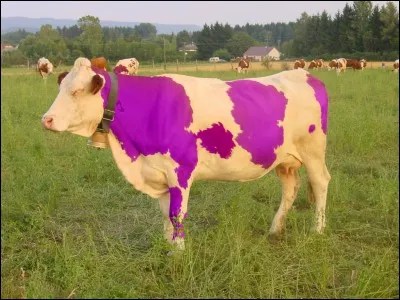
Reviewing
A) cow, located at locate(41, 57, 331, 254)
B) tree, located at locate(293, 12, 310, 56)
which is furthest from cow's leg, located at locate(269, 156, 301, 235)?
tree, located at locate(293, 12, 310, 56)

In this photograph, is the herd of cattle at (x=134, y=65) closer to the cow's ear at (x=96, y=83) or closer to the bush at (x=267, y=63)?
the cow's ear at (x=96, y=83)

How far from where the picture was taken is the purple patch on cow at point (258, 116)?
148 inches

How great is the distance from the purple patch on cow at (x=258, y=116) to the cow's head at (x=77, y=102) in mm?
1032

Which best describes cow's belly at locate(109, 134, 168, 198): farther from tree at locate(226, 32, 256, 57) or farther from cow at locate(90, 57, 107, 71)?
tree at locate(226, 32, 256, 57)

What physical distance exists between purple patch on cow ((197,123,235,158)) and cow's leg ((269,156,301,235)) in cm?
82

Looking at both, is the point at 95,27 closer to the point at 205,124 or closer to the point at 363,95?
the point at 363,95

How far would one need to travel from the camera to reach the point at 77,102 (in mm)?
3418

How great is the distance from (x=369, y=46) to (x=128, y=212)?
4528mm

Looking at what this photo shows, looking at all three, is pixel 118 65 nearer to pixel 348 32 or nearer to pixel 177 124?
pixel 348 32

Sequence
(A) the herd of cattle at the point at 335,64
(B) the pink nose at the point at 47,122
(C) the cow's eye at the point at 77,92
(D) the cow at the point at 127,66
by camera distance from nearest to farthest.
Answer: (B) the pink nose at the point at 47,122 < (C) the cow's eye at the point at 77,92 < (D) the cow at the point at 127,66 < (A) the herd of cattle at the point at 335,64

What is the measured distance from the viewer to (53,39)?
30.0 meters

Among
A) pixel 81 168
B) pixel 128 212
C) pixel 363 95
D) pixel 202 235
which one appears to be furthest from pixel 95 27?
pixel 202 235

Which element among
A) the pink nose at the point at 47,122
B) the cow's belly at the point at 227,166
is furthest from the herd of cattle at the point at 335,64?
the pink nose at the point at 47,122

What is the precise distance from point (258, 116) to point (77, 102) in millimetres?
1380
